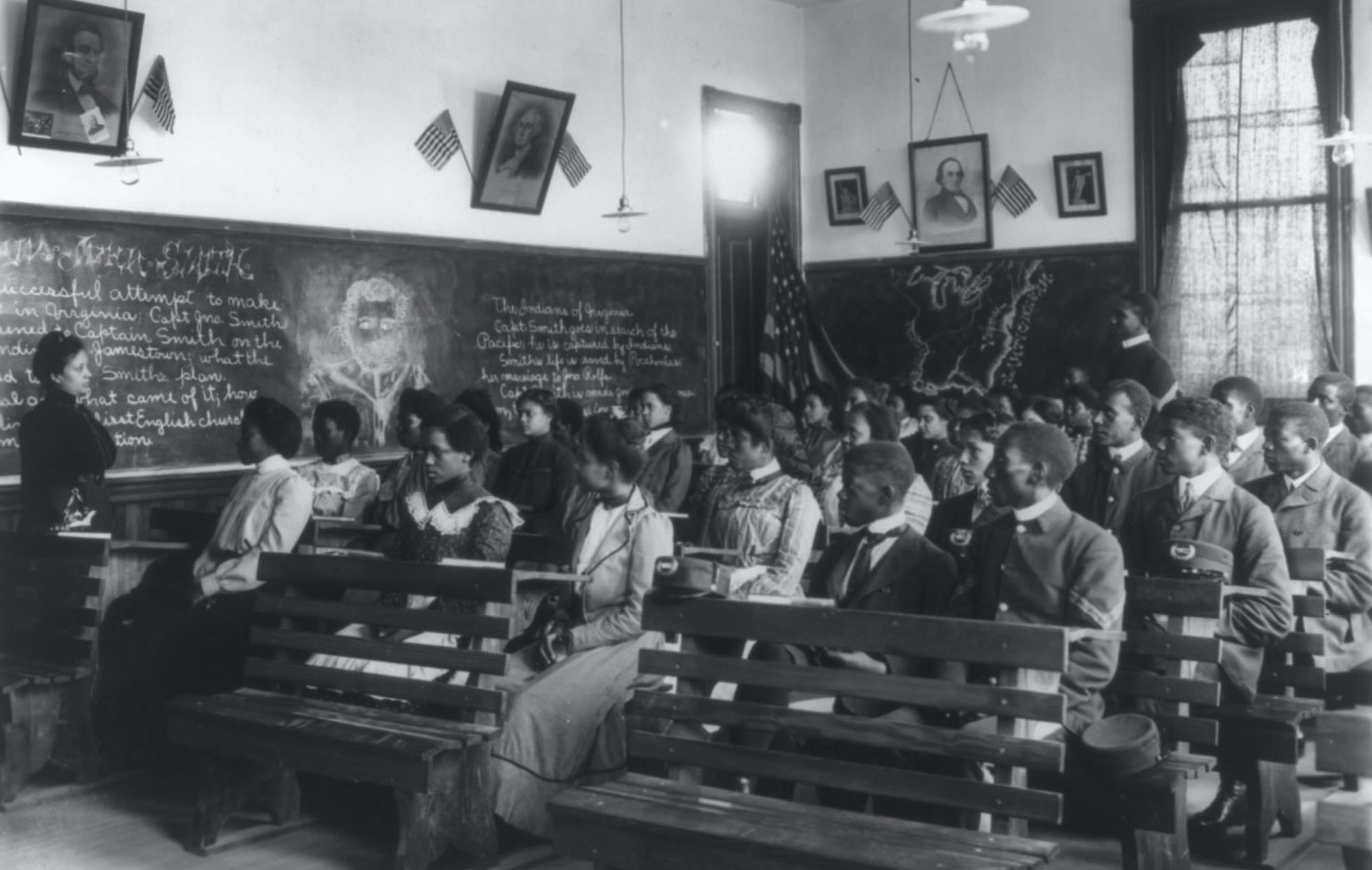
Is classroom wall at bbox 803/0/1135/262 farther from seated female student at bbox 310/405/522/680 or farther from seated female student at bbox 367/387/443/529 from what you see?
seated female student at bbox 310/405/522/680

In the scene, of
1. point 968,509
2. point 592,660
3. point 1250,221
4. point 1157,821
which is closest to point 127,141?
point 592,660

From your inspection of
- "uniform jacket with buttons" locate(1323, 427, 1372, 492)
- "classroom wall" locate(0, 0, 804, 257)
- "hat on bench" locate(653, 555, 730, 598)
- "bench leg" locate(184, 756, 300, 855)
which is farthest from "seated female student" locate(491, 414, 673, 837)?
"classroom wall" locate(0, 0, 804, 257)

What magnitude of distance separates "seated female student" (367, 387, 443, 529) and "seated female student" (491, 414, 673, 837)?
150 centimetres

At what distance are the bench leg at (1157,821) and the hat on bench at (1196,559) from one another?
0.64 metres

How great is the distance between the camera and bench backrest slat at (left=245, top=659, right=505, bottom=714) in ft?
13.0

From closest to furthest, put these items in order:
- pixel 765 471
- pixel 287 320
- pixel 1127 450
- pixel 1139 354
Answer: pixel 765 471 < pixel 1127 450 < pixel 287 320 < pixel 1139 354

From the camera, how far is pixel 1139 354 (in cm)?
809

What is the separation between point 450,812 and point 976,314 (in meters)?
7.31

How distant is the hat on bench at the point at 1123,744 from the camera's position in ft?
11.1

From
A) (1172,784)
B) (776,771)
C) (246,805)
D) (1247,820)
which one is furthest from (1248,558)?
(246,805)

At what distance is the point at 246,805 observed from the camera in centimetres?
468

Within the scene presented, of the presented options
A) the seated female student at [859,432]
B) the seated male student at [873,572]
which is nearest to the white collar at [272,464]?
the seated male student at [873,572]

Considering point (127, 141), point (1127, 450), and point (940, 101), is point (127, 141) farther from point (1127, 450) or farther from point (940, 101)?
point (940, 101)

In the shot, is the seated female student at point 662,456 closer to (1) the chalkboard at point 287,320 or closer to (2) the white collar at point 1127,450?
(1) the chalkboard at point 287,320
